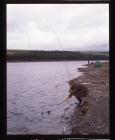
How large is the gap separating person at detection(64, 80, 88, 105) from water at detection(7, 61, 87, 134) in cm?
4

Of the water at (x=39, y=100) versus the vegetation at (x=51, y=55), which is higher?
the vegetation at (x=51, y=55)

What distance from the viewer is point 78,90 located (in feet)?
7.70

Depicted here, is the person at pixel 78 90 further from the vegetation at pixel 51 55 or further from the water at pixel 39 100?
the vegetation at pixel 51 55

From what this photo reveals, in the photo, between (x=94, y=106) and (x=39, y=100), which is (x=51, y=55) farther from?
Answer: (x=94, y=106)

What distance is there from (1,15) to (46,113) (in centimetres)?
89

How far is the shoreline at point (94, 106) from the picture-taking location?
224cm

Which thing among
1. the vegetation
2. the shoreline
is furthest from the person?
the vegetation

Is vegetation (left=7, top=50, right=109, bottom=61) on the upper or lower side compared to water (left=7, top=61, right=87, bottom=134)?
upper

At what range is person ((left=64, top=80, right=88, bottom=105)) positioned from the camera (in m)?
2.33

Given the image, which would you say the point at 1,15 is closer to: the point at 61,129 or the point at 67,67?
the point at 67,67

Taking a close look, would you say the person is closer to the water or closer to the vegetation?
the water

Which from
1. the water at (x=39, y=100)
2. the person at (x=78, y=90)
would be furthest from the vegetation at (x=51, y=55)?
the person at (x=78, y=90)

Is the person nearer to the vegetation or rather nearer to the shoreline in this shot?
the shoreline

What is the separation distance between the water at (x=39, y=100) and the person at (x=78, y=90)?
42 mm
